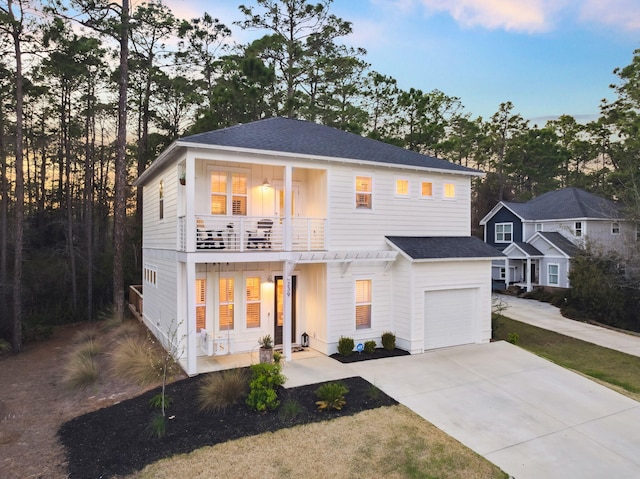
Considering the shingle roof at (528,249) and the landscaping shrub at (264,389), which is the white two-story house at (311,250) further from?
the shingle roof at (528,249)

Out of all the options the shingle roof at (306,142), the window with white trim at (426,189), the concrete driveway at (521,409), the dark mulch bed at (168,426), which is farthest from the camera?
the window with white trim at (426,189)

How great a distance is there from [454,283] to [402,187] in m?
3.59

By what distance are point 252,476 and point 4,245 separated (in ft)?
56.7

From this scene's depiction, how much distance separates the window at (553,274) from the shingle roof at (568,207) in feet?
12.1

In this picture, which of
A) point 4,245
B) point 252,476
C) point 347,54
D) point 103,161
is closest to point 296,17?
point 347,54

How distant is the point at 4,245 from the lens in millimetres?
16781

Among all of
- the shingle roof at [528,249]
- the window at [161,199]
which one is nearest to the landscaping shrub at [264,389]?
the window at [161,199]

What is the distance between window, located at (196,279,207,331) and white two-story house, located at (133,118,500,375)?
0.04 metres

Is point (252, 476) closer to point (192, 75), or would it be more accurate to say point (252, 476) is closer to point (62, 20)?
point (62, 20)

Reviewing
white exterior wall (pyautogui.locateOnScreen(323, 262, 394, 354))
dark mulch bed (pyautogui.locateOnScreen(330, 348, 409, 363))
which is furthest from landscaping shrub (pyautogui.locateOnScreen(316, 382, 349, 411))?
white exterior wall (pyautogui.locateOnScreen(323, 262, 394, 354))

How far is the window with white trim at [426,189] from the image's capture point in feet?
43.6

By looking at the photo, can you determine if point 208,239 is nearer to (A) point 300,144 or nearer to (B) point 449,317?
(A) point 300,144

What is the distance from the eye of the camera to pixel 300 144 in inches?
460

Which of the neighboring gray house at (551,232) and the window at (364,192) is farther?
the neighboring gray house at (551,232)
